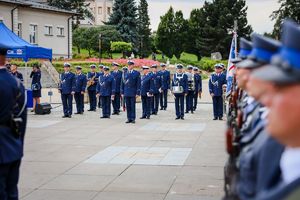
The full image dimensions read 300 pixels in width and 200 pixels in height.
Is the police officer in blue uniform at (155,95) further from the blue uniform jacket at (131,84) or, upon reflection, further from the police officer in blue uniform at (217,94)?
the police officer in blue uniform at (217,94)

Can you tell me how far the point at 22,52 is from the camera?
18.1 m

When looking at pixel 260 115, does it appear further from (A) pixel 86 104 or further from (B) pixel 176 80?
(A) pixel 86 104

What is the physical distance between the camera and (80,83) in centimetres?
1905

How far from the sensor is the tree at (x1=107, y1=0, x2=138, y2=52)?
6072cm

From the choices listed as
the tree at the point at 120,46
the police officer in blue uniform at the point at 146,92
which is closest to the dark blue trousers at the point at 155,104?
the police officer in blue uniform at the point at 146,92

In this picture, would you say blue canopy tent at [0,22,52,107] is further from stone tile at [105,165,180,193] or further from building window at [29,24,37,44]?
building window at [29,24,37,44]

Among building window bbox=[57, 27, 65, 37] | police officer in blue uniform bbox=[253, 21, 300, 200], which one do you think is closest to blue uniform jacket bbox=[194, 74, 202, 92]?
police officer in blue uniform bbox=[253, 21, 300, 200]

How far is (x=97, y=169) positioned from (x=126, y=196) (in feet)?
6.43

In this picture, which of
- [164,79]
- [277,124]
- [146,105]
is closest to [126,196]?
[277,124]

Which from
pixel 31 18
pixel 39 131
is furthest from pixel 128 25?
pixel 39 131

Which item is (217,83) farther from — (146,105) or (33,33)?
(33,33)

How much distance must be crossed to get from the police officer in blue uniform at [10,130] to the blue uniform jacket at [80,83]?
44.5ft

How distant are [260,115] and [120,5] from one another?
58.7 meters

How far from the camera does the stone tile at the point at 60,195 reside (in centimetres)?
708
